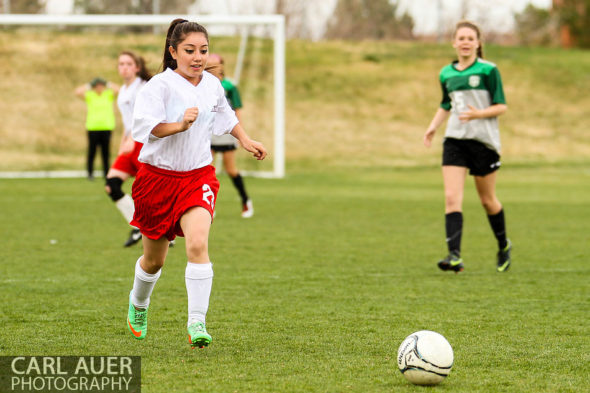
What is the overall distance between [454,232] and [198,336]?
11.5 feet

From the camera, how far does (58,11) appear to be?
3231cm

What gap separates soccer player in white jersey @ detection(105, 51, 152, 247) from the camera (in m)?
8.51

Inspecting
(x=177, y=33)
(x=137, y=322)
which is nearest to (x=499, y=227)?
(x=137, y=322)

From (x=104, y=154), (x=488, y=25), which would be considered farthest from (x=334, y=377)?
(x=488, y=25)

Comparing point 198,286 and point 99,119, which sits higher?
point 198,286

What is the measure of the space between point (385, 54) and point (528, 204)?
73.7 ft

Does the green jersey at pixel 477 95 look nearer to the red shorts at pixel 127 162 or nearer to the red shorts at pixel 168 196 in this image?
the red shorts at pixel 127 162

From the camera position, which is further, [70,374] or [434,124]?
[434,124]

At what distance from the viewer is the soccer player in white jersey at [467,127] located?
748 cm

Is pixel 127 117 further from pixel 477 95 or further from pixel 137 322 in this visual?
pixel 137 322

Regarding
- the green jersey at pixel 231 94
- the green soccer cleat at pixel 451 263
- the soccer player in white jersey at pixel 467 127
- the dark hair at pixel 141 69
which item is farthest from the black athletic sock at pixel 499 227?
the green jersey at pixel 231 94

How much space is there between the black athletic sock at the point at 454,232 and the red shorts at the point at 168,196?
3134 mm

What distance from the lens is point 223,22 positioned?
1934 centimetres

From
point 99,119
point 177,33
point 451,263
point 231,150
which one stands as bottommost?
point 99,119
